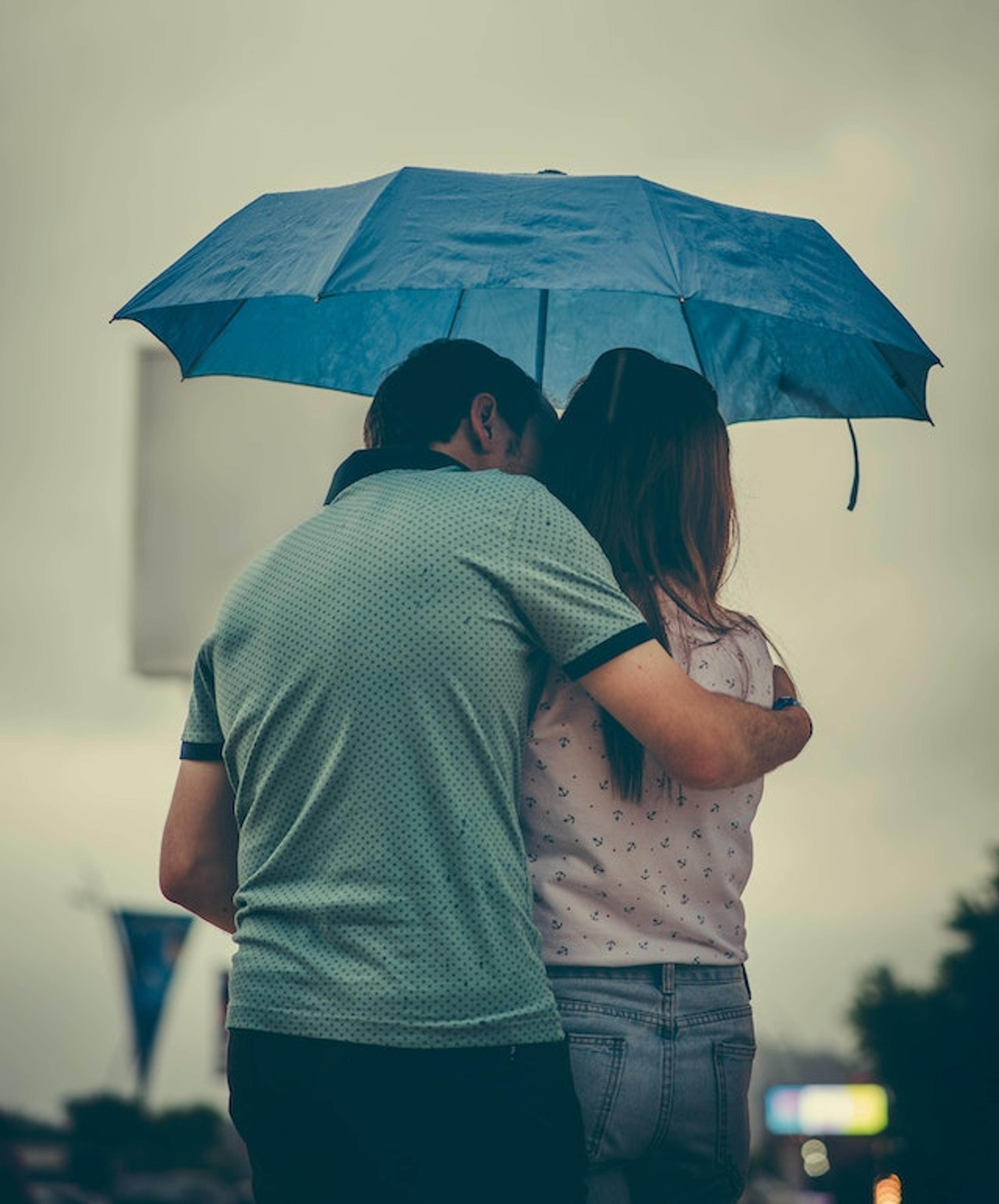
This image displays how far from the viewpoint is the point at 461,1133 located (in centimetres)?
257

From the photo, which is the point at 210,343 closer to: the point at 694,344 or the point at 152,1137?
the point at 694,344

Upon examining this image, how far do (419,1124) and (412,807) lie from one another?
1.43 feet

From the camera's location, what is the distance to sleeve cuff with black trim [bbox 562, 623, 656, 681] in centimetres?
272

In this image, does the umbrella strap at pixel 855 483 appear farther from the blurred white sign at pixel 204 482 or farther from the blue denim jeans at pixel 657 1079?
the blurred white sign at pixel 204 482

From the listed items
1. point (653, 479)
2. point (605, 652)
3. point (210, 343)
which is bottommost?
point (605, 652)

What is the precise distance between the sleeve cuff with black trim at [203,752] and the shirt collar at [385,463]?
0.44 metres

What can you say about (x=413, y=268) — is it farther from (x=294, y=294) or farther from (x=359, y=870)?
(x=359, y=870)

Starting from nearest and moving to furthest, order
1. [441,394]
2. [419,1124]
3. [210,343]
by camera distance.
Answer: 1. [419,1124]
2. [441,394]
3. [210,343]

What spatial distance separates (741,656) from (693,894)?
41 cm

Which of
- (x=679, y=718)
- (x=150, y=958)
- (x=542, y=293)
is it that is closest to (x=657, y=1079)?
(x=679, y=718)

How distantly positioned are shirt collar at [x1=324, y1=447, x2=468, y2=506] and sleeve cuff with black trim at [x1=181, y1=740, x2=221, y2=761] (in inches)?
17.3

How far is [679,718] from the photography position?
276cm

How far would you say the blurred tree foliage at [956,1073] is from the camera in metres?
57.8

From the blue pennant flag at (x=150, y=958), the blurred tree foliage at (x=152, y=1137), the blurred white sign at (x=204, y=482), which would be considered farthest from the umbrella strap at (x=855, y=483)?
the blurred tree foliage at (x=152, y=1137)
